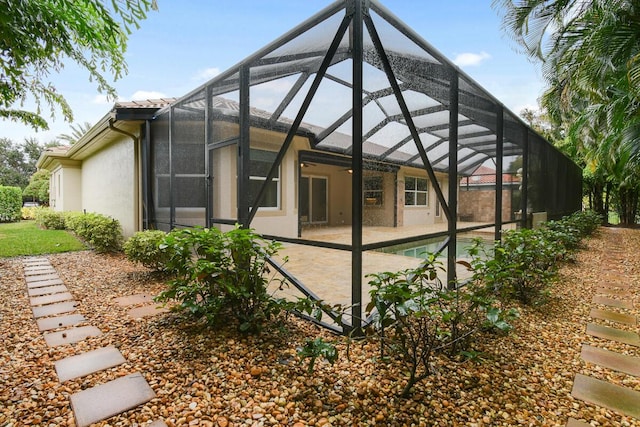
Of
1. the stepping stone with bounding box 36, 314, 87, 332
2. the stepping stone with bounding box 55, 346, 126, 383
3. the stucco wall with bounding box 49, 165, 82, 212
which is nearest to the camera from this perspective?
the stepping stone with bounding box 55, 346, 126, 383

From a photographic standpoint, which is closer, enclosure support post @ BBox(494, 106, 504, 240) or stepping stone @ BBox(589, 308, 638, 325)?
stepping stone @ BBox(589, 308, 638, 325)

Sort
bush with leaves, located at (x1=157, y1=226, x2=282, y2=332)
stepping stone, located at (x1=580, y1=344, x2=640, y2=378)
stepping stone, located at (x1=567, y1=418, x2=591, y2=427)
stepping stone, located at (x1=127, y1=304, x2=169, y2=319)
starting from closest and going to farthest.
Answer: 1. stepping stone, located at (x1=567, y1=418, x2=591, y2=427)
2. stepping stone, located at (x1=580, y1=344, x2=640, y2=378)
3. bush with leaves, located at (x1=157, y1=226, x2=282, y2=332)
4. stepping stone, located at (x1=127, y1=304, x2=169, y2=319)

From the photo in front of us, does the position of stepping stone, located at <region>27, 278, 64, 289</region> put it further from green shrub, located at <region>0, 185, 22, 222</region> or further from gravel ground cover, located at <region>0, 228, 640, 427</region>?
green shrub, located at <region>0, 185, 22, 222</region>

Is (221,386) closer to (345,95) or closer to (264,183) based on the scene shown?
(264,183)

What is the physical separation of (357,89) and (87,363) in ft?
9.10

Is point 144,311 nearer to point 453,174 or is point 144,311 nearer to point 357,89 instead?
point 357,89

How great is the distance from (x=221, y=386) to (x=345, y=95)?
243 centimetres

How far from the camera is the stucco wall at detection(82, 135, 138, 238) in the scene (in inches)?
265

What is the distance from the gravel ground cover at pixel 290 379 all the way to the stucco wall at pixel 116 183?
4.02m

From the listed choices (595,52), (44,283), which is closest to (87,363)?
(44,283)

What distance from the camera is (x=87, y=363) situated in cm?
218

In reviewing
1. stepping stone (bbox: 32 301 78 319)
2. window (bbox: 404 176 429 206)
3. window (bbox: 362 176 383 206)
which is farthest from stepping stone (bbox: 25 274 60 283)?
window (bbox: 404 176 429 206)

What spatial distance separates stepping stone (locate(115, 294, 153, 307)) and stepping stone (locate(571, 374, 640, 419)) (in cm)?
380

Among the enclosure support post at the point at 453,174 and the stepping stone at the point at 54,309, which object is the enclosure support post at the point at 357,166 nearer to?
the enclosure support post at the point at 453,174
